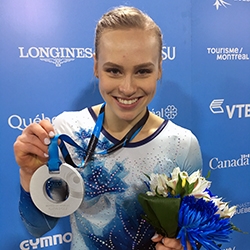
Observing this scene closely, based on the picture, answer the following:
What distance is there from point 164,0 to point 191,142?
815 mm

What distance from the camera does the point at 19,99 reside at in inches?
51.6

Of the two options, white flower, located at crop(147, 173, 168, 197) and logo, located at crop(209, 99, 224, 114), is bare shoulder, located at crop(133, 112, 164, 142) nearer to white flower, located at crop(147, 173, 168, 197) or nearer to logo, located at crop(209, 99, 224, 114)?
white flower, located at crop(147, 173, 168, 197)

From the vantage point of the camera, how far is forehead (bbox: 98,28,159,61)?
855 mm

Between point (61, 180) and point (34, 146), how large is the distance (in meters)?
0.12

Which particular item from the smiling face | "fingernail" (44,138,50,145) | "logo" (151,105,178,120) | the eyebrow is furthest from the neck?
"logo" (151,105,178,120)

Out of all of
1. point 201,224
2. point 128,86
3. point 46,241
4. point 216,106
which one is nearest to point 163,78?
point 216,106

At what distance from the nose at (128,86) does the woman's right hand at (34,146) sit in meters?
0.25

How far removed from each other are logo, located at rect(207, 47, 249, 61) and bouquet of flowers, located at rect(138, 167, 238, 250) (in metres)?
1.01

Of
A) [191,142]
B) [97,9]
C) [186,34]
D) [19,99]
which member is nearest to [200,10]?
[186,34]

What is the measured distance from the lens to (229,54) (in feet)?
5.44

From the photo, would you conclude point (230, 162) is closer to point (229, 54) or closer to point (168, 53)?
point (229, 54)

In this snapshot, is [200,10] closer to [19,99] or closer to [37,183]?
[19,99]

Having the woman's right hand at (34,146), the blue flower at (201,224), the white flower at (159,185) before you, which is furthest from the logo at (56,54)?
the blue flower at (201,224)

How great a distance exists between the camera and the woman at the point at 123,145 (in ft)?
2.85
